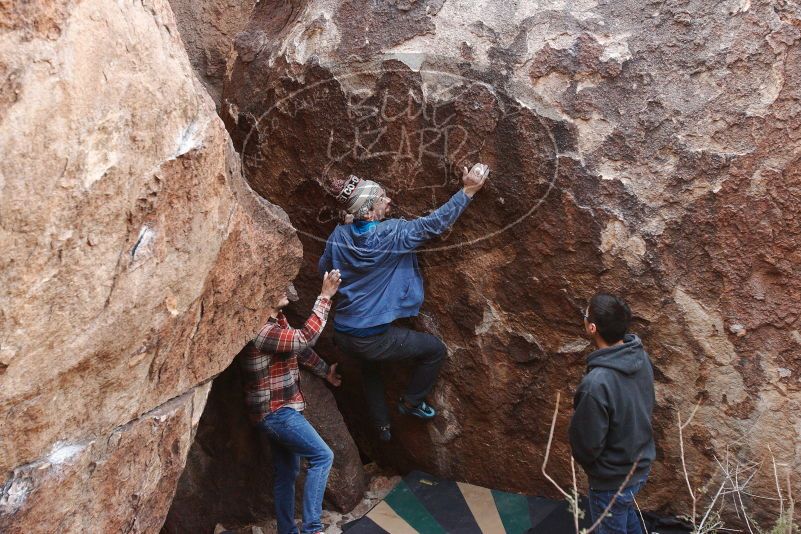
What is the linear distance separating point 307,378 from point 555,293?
4.42 ft

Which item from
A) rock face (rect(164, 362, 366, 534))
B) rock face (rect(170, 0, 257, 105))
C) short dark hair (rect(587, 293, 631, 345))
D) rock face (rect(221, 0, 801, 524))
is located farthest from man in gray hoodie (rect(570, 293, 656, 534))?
rock face (rect(170, 0, 257, 105))

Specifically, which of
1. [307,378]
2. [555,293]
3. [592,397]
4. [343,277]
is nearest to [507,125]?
[555,293]

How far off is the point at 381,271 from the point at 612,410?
1.26 meters

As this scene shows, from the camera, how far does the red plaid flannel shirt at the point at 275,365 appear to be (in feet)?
11.2

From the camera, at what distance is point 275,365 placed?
11.6ft

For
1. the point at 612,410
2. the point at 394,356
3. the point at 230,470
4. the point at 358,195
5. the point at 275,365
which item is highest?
the point at 358,195

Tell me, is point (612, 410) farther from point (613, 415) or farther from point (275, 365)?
point (275, 365)

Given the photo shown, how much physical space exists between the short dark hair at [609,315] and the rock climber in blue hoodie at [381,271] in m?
0.80

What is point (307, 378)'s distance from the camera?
413 centimetres

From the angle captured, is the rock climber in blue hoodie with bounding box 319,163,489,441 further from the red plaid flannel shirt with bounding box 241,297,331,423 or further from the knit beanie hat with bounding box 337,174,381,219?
the red plaid flannel shirt with bounding box 241,297,331,423

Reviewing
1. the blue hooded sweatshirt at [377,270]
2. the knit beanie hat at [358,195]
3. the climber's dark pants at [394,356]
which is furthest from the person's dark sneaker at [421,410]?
the knit beanie hat at [358,195]

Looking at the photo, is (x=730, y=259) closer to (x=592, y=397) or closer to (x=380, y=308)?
(x=592, y=397)

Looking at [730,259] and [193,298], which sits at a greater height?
[730,259]

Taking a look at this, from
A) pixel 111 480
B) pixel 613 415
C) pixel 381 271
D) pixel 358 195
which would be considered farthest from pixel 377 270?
pixel 111 480
